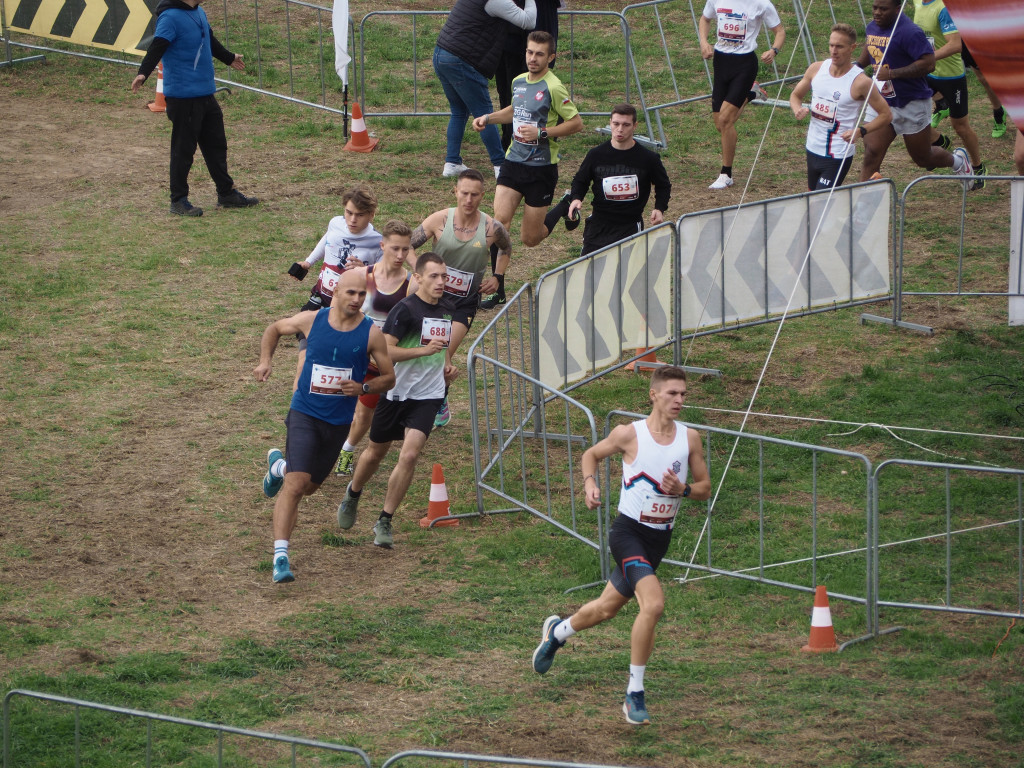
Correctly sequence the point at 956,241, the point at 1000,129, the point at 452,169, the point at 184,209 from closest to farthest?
the point at 956,241 → the point at 184,209 → the point at 452,169 → the point at 1000,129

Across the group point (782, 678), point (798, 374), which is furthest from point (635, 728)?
point (798, 374)

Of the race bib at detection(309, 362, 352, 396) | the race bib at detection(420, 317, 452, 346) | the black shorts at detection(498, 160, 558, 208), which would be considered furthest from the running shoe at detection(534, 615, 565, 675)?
the black shorts at detection(498, 160, 558, 208)

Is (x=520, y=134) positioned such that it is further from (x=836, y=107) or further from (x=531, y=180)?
(x=836, y=107)

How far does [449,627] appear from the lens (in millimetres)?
7355

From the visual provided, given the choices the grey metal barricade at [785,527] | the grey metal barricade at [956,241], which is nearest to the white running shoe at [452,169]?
the grey metal barricade at [956,241]

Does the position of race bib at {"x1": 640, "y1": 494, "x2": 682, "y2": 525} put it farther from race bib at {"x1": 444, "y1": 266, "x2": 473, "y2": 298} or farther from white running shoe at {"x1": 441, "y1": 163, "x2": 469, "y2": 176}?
white running shoe at {"x1": 441, "y1": 163, "x2": 469, "y2": 176}

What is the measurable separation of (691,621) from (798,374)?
403 cm

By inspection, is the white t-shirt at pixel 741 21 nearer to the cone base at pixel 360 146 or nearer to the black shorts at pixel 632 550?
the cone base at pixel 360 146

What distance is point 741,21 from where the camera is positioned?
14031mm

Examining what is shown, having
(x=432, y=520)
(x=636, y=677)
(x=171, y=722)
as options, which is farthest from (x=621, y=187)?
(x=171, y=722)

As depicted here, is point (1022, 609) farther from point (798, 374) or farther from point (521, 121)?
point (521, 121)

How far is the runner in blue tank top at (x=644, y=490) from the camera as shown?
257 inches

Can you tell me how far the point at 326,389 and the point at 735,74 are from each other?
7986mm

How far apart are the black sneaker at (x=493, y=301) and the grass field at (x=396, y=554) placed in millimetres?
1283
